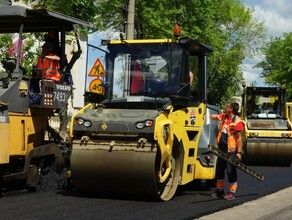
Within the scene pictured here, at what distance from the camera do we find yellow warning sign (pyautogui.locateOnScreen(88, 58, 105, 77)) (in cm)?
861

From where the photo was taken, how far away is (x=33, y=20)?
347 inches

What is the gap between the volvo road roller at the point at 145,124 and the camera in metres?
7.55

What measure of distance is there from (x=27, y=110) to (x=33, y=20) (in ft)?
5.20

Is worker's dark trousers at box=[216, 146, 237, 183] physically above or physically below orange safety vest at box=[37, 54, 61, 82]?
below

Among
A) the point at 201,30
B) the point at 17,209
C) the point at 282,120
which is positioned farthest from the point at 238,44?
the point at 17,209

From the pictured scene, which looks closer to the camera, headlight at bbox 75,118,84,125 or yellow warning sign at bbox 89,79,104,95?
headlight at bbox 75,118,84,125

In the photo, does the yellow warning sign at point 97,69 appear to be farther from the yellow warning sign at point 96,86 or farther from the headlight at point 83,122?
the headlight at point 83,122

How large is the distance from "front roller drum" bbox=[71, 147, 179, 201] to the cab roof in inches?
87.7

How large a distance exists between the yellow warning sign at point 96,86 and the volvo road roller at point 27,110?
53cm

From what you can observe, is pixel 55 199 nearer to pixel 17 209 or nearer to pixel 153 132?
pixel 17 209

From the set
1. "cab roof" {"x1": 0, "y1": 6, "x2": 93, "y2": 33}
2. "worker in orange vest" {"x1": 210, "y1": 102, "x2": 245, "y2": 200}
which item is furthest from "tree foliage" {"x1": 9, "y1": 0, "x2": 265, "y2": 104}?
"worker in orange vest" {"x1": 210, "y1": 102, "x2": 245, "y2": 200}

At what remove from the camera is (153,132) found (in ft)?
24.5

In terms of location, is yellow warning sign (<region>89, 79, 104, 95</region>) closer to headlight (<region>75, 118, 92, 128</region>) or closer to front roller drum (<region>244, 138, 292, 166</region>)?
headlight (<region>75, 118, 92, 128</region>)

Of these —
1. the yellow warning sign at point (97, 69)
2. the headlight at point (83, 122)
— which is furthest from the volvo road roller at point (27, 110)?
the headlight at point (83, 122)
